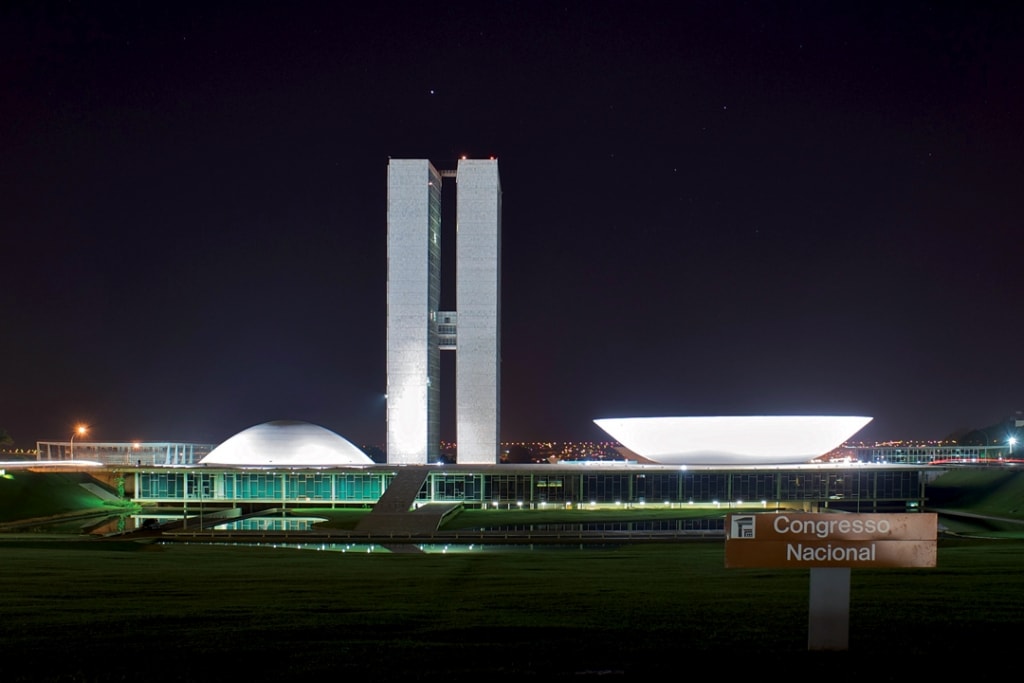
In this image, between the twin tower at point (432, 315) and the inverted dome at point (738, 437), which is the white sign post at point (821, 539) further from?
the twin tower at point (432, 315)

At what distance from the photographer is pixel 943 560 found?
Answer: 18812 millimetres

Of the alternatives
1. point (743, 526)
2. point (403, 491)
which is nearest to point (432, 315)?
point (403, 491)

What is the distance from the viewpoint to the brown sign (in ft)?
27.5

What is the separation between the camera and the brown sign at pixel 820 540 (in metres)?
8.38

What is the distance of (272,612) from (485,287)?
5612cm

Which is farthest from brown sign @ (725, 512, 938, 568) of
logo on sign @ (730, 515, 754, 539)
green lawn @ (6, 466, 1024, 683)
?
green lawn @ (6, 466, 1024, 683)

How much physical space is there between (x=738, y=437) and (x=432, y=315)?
89.3 feet

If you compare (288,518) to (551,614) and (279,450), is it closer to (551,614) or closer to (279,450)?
(279,450)

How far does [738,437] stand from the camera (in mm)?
50156

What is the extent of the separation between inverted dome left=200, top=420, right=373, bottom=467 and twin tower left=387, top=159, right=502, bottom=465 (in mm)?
5901

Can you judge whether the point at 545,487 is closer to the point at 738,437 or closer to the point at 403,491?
the point at 403,491

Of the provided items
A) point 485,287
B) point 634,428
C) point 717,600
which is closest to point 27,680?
point 717,600

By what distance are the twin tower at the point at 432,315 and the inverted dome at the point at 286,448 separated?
5901 millimetres

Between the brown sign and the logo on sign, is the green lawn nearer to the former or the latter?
the brown sign
